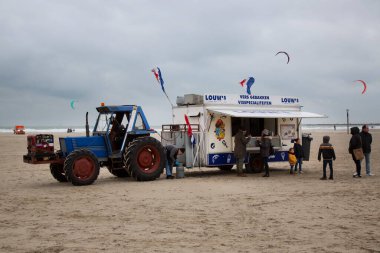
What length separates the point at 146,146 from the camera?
14234mm

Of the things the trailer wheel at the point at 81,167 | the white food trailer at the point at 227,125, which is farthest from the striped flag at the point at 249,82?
the trailer wheel at the point at 81,167

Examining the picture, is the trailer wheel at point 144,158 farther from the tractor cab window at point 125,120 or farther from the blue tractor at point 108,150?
the tractor cab window at point 125,120

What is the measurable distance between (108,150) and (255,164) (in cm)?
539

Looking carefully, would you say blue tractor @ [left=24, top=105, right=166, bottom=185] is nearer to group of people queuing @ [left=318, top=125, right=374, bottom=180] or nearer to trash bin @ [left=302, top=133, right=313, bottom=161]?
group of people queuing @ [left=318, top=125, right=374, bottom=180]

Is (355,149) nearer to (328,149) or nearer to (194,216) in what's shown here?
(328,149)

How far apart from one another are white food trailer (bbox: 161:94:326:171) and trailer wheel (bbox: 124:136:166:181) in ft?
4.64

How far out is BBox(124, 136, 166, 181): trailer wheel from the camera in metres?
13.9

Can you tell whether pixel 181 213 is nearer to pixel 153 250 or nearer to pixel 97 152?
pixel 153 250

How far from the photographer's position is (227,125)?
53.0 ft

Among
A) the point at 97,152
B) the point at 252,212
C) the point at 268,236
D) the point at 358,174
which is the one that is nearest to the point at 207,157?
the point at 97,152

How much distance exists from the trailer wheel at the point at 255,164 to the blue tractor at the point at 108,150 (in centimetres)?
363

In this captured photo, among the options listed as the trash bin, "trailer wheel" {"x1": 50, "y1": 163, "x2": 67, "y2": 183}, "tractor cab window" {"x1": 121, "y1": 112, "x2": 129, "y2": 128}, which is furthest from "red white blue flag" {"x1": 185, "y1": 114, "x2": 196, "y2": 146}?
the trash bin

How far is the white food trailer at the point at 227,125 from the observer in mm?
15602

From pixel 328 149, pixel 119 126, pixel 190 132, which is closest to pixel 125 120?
pixel 119 126
